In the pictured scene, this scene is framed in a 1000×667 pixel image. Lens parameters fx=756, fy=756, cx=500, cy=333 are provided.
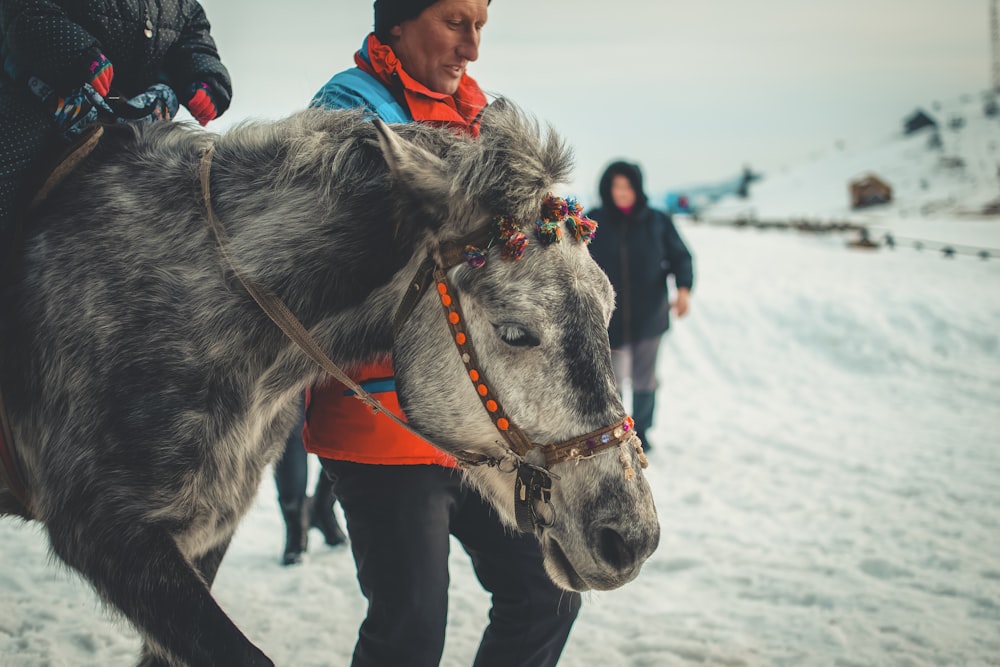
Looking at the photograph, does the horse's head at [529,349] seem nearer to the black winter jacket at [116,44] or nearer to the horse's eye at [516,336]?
the horse's eye at [516,336]

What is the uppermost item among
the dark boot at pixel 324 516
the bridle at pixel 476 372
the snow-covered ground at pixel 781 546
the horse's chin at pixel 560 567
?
the bridle at pixel 476 372

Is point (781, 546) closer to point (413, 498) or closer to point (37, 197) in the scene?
point (413, 498)

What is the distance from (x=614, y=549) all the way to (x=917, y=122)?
5808 centimetres

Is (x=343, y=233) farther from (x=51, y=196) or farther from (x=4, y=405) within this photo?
(x=4, y=405)

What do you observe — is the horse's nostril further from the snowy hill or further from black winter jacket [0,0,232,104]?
the snowy hill

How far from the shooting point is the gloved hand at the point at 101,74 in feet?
6.74

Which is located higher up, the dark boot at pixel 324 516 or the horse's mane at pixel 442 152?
the horse's mane at pixel 442 152

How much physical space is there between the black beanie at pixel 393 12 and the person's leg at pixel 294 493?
2.55 metres

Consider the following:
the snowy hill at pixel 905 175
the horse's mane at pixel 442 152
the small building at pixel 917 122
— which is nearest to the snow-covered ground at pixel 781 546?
the horse's mane at pixel 442 152

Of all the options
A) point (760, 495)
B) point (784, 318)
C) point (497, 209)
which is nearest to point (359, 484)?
point (497, 209)

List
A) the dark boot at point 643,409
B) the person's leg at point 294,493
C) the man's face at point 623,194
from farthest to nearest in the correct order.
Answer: the man's face at point 623,194
the dark boot at point 643,409
the person's leg at point 294,493

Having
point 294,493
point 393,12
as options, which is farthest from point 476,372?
point 294,493

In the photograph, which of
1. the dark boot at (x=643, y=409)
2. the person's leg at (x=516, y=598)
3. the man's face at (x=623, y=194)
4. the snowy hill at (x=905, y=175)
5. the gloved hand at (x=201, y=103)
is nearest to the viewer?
the person's leg at (x=516, y=598)

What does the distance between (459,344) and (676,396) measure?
25.6 ft
